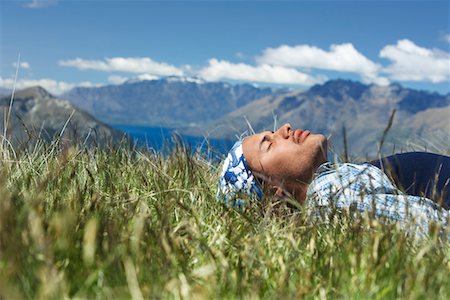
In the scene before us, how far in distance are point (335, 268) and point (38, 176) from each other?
2964 millimetres

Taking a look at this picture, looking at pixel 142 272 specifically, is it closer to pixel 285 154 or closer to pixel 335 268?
pixel 335 268

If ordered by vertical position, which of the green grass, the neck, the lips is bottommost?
the neck

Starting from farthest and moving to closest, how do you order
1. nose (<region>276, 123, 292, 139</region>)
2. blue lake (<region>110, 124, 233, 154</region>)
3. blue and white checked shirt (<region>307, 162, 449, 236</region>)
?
blue lake (<region>110, 124, 233, 154</region>)
nose (<region>276, 123, 292, 139</region>)
blue and white checked shirt (<region>307, 162, 449, 236</region>)

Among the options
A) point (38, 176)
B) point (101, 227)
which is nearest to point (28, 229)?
point (101, 227)

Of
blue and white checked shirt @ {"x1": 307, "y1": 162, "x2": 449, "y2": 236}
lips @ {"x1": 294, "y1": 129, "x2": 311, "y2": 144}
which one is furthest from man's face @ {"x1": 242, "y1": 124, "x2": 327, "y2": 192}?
blue and white checked shirt @ {"x1": 307, "y1": 162, "x2": 449, "y2": 236}

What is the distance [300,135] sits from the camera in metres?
5.97

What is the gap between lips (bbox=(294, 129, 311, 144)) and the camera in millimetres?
5906

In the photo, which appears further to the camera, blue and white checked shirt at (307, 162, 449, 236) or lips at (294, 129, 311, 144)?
lips at (294, 129, 311, 144)

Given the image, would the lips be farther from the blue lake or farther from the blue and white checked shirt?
the blue lake

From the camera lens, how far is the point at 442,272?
9.41ft

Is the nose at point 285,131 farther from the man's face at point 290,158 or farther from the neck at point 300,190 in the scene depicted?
the neck at point 300,190

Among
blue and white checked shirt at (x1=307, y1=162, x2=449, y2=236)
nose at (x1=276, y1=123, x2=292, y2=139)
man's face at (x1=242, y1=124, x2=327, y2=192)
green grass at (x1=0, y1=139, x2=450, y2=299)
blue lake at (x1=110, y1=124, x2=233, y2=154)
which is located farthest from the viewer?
blue lake at (x1=110, y1=124, x2=233, y2=154)

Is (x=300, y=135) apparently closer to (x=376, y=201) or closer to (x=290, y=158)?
(x=290, y=158)

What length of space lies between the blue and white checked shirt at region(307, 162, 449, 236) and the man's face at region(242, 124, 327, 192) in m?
0.15
